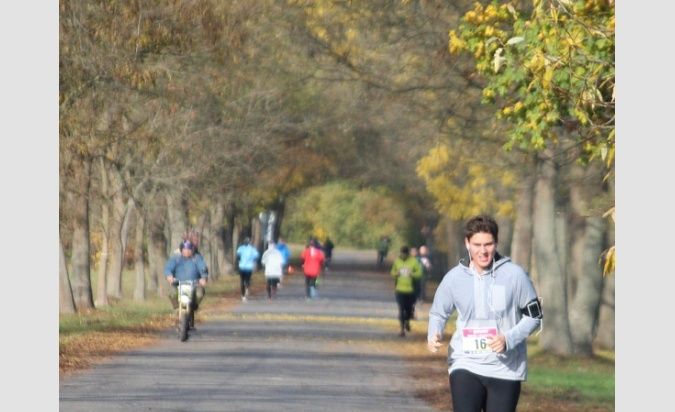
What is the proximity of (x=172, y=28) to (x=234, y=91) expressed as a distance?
64.4 ft

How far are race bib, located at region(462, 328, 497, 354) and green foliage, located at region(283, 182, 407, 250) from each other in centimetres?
9472

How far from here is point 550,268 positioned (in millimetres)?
28594

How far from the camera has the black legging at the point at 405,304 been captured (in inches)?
1310

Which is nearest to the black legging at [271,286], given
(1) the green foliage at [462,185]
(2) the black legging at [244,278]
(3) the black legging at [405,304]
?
(2) the black legging at [244,278]

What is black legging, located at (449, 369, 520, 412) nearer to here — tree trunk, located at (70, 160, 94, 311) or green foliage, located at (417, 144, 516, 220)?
green foliage, located at (417, 144, 516, 220)

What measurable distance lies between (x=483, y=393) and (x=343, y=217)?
147 m

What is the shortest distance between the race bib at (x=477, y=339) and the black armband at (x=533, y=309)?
0.68 feet

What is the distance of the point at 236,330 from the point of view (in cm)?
3312

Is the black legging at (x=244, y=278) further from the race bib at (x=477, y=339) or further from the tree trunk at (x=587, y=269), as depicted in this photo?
the race bib at (x=477, y=339)

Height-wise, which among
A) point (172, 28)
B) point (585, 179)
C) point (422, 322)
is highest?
point (172, 28)

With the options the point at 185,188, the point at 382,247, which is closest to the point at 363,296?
the point at 185,188

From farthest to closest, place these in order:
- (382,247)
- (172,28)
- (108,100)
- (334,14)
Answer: (382,247) → (108,100) → (334,14) → (172,28)

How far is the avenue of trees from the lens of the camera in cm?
1408

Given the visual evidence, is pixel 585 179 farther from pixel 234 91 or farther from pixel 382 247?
pixel 382 247
